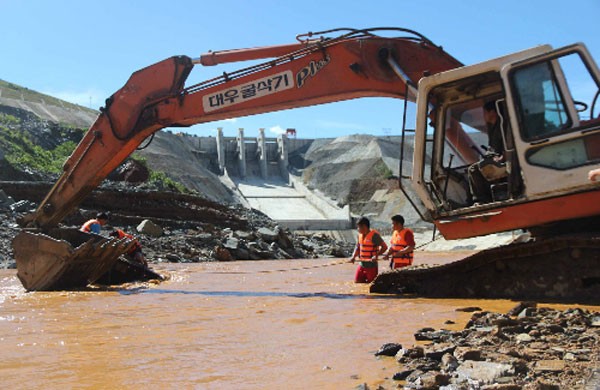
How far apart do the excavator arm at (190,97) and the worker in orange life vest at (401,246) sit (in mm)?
1907

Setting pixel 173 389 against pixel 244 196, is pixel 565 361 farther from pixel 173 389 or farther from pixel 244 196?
pixel 244 196

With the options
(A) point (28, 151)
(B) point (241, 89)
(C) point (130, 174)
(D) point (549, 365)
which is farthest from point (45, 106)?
(D) point (549, 365)

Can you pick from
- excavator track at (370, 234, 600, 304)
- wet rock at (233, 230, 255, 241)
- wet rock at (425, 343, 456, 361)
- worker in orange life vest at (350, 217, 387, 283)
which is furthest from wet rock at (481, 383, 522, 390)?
wet rock at (233, 230, 255, 241)

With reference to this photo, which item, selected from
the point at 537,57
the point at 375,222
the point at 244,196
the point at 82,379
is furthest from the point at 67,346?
the point at 244,196

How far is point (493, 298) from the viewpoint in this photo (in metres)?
6.97

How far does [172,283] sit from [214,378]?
7.68 m

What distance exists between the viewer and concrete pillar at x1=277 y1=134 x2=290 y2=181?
Result: 6369 cm

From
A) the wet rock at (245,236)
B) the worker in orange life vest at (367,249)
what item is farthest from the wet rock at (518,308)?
the wet rock at (245,236)

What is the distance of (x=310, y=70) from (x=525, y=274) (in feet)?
14.3

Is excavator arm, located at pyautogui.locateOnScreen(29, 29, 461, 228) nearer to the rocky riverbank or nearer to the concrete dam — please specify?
the rocky riverbank

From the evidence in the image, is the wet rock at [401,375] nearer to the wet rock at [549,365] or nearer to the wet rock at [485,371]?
the wet rock at [485,371]

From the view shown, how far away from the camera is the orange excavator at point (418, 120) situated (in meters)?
6.38

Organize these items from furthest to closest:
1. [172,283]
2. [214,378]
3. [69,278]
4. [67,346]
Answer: [172,283]
[69,278]
[67,346]
[214,378]

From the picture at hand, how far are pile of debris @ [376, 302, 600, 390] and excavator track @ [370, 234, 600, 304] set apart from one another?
1.41m
